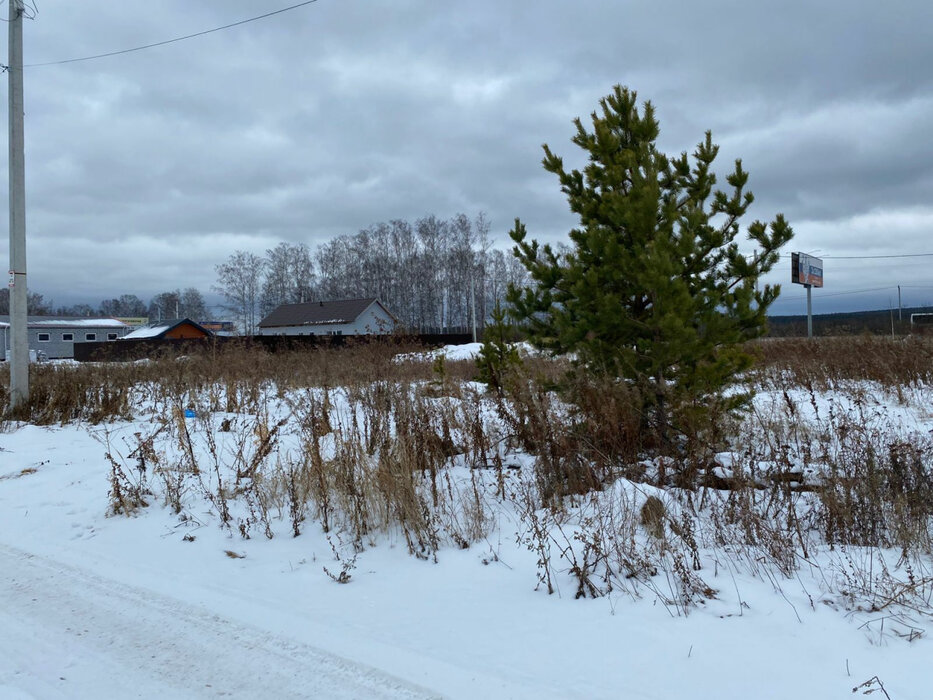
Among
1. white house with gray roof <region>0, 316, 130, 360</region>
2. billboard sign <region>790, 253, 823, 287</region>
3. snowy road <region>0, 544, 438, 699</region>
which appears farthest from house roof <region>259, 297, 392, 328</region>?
snowy road <region>0, 544, 438, 699</region>

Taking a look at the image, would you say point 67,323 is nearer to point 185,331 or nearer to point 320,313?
point 185,331

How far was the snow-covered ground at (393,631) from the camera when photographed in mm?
2557

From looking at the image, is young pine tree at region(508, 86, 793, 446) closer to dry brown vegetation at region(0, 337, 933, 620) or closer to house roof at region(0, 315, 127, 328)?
dry brown vegetation at region(0, 337, 933, 620)

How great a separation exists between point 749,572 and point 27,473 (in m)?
6.70

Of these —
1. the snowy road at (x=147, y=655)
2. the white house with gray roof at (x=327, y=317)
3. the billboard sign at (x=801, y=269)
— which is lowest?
the snowy road at (x=147, y=655)

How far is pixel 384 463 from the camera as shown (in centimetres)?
459

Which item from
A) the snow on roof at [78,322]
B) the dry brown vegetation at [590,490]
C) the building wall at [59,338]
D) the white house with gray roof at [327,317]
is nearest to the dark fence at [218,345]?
the dry brown vegetation at [590,490]

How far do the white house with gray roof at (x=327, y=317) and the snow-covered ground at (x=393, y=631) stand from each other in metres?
41.2

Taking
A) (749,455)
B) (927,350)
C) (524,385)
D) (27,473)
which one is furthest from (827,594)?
(927,350)

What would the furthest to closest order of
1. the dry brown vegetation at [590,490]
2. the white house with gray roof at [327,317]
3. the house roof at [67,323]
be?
1. the house roof at [67,323]
2. the white house with gray roof at [327,317]
3. the dry brown vegetation at [590,490]

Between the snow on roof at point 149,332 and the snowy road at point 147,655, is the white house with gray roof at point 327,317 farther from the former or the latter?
the snowy road at point 147,655

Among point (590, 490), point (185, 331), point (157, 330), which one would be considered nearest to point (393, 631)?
point (590, 490)

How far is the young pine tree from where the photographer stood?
203 inches

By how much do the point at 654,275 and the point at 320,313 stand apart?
160 ft
